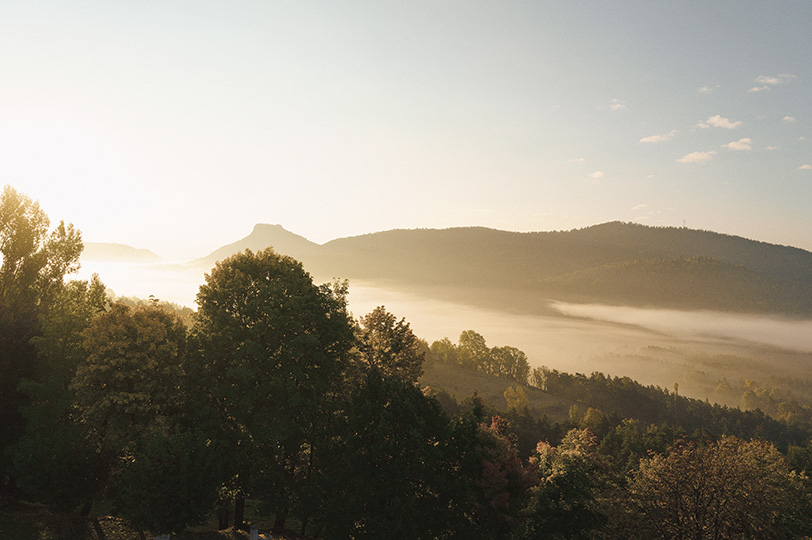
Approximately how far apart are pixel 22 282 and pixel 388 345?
27474 millimetres

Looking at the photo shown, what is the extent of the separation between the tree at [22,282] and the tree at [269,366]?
11.9 metres

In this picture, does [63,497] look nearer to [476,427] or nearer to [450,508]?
[450,508]

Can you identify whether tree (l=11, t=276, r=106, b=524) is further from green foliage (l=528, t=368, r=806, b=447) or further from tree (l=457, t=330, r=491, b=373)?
green foliage (l=528, t=368, r=806, b=447)

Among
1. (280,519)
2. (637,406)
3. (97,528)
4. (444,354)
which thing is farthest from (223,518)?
(637,406)

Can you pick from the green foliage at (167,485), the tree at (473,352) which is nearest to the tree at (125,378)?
the green foliage at (167,485)

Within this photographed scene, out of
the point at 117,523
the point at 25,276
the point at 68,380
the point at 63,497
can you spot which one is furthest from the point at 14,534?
the point at 25,276

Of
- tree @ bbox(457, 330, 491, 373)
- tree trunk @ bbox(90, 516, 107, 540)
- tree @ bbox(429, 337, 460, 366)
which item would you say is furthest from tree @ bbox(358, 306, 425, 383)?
tree @ bbox(457, 330, 491, 373)

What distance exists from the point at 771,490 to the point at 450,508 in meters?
23.3

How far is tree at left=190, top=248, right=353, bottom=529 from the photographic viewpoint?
2677 centimetres

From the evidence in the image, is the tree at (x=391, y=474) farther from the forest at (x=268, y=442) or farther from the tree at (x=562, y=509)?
the tree at (x=562, y=509)

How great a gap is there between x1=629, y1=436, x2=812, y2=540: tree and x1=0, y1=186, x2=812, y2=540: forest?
4.7 inches

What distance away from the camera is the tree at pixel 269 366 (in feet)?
87.8

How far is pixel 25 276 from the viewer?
34.7 m

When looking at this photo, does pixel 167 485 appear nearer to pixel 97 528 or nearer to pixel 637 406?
pixel 97 528
